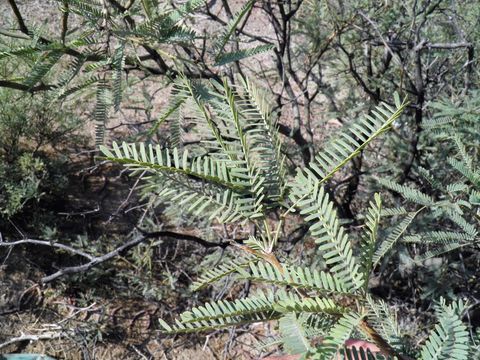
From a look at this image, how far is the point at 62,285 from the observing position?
11.4 ft

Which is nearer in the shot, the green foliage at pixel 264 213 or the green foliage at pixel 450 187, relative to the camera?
the green foliage at pixel 264 213

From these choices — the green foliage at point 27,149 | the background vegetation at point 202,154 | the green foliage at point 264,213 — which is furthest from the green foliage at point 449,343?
the green foliage at point 27,149

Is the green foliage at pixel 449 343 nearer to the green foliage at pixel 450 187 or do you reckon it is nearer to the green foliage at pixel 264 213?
the green foliage at pixel 264 213

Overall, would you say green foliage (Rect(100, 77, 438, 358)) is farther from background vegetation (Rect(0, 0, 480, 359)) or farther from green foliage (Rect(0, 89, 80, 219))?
green foliage (Rect(0, 89, 80, 219))

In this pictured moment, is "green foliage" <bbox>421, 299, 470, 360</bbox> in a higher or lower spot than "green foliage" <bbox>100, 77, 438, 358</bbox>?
lower


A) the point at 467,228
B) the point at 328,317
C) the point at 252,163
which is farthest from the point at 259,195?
the point at 467,228

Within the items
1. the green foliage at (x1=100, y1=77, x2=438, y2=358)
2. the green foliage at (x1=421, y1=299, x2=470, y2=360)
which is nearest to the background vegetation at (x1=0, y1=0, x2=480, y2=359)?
the green foliage at (x1=100, y1=77, x2=438, y2=358)

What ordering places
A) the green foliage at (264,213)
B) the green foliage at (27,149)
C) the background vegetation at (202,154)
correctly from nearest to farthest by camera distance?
1. the green foliage at (264,213)
2. the background vegetation at (202,154)
3. the green foliage at (27,149)

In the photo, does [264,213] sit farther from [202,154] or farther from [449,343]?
[202,154]

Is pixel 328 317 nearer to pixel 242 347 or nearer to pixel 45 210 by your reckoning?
pixel 242 347

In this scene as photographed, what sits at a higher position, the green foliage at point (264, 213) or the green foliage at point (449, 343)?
the green foliage at point (264, 213)

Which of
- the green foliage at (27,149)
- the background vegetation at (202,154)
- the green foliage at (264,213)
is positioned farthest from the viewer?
the green foliage at (27,149)

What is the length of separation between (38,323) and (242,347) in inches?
45.5

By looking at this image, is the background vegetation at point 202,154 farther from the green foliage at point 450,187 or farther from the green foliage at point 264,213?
the green foliage at point 264,213
